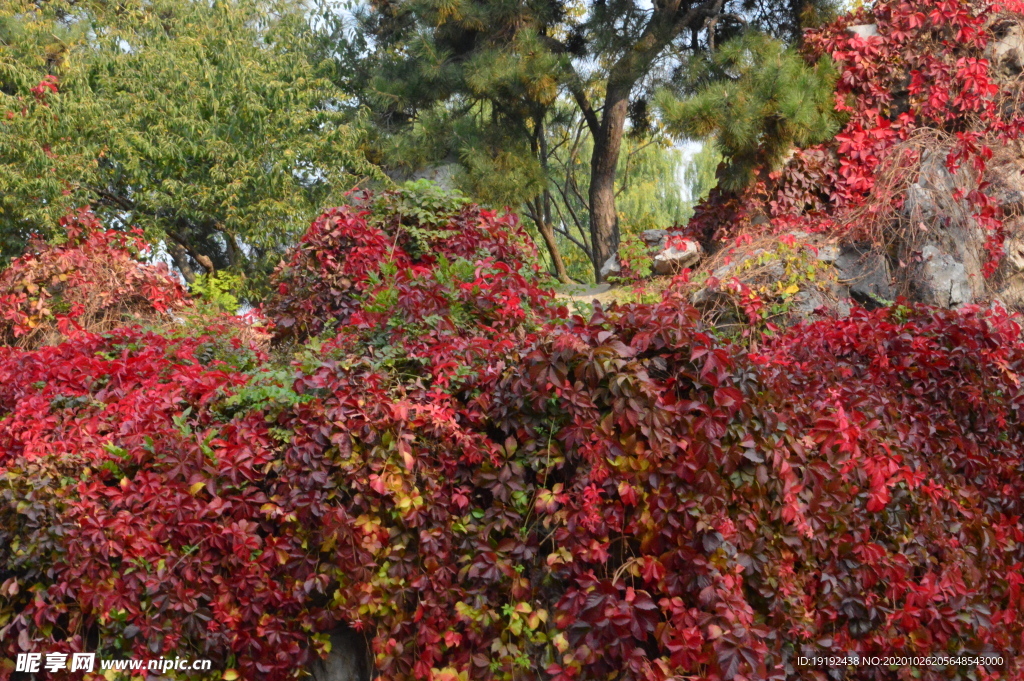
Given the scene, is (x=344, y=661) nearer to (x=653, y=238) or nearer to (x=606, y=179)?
(x=653, y=238)

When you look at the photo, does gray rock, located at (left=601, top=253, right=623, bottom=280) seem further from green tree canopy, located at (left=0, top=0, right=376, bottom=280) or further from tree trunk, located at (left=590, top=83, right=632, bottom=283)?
green tree canopy, located at (left=0, top=0, right=376, bottom=280)

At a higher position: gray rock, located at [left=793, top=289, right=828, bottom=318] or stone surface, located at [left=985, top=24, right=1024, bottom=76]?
stone surface, located at [left=985, top=24, right=1024, bottom=76]

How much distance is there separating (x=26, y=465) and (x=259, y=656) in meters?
1.05

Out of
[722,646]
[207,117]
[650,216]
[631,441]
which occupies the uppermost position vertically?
[650,216]

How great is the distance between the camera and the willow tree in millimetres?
10781

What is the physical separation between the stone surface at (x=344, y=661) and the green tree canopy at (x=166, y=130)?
23.0ft

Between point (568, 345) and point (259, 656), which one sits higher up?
point (568, 345)

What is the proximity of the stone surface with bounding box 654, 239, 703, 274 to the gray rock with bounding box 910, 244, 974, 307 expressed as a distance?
207 cm

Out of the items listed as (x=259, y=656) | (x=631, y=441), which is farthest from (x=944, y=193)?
(x=259, y=656)

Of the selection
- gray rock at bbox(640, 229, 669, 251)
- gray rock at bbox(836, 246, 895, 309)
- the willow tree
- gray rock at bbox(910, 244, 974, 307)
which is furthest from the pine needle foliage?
the willow tree

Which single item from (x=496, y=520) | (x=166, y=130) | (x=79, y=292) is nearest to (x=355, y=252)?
(x=496, y=520)

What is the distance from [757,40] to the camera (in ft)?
28.8

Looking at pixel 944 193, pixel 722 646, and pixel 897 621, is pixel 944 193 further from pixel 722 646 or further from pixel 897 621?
pixel 722 646

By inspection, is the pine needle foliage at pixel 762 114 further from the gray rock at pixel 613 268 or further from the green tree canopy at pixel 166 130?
the green tree canopy at pixel 166 130
